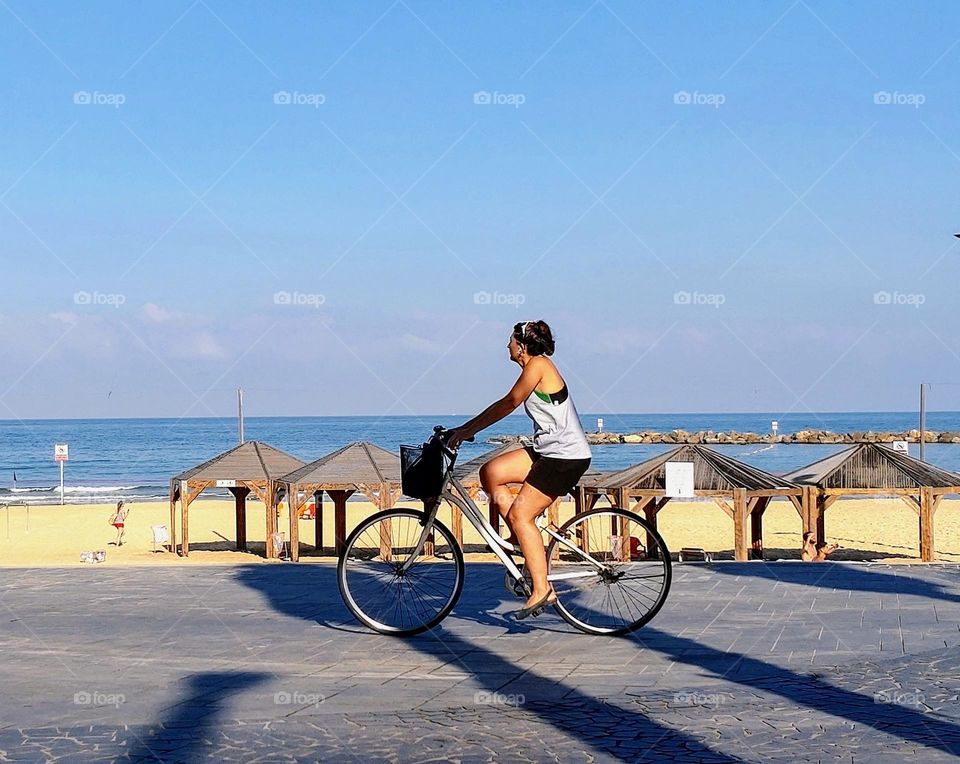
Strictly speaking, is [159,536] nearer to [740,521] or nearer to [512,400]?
[740,521]

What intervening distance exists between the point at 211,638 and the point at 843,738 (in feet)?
14.1

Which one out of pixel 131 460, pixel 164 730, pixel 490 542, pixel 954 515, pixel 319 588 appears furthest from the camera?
pixel 131 460

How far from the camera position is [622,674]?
643 cm

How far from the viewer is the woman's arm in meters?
7.21

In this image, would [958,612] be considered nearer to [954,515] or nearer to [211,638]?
[211,638]

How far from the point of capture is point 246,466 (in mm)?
27766

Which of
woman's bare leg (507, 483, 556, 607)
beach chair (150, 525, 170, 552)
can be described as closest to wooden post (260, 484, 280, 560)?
beach chair (150, 525, 170, 552)

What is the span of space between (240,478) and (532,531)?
2051cm

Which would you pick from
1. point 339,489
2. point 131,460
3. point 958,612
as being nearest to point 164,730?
point 958,612

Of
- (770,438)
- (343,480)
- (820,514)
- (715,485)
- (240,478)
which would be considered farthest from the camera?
(770,438)

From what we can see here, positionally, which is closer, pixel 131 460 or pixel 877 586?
pixel 877 586

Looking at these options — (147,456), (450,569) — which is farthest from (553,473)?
(147,456)

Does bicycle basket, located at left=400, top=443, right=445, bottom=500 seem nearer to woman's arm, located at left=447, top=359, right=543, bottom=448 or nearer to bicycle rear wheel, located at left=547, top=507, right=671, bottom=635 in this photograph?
woman's arm, located at left=447, top=359, right=543, bottom=448

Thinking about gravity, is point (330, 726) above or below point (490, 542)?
below
